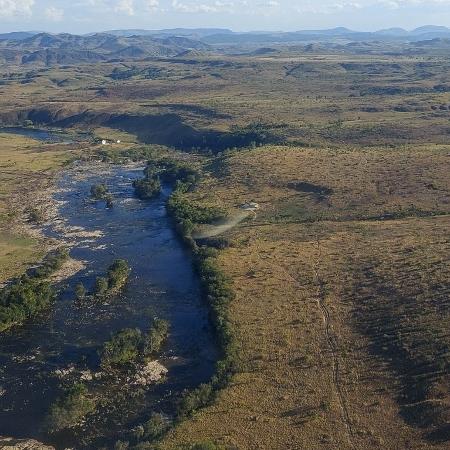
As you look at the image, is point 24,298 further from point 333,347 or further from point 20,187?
point 20,187

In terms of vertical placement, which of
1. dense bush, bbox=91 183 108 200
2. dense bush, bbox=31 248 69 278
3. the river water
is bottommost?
the river water

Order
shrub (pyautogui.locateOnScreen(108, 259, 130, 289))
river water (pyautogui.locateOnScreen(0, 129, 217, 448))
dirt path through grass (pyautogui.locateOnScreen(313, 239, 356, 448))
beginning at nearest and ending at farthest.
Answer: dirt path through grass (pyautogui.locateOnScreen(313, 239, 356, 448))
river water (pyautogui.locateOnScreen(0, 129, 217, 448))
shrub (pyautogui.locateOnScreen(108, 259, 130, 289))

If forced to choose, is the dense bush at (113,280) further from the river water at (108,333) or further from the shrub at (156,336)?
the shrub at (156,336)

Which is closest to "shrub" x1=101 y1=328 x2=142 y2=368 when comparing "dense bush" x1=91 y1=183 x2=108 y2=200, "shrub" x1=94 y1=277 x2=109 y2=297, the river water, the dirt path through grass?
the river water

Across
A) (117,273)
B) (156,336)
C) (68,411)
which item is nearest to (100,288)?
(117,273)

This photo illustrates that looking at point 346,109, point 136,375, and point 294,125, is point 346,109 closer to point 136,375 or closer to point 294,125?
point 294,125

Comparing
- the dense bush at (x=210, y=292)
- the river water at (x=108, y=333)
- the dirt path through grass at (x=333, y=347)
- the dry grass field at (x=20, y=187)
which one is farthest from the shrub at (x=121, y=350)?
the dry grass field at (x=20, y=187)

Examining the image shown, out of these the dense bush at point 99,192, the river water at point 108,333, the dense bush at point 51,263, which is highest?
the dense bush at point 99,192

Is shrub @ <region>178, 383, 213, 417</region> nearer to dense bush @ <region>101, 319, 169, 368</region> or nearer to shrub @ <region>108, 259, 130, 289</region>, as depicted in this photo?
dense bush @ <region>101, 319, 169, 368</region>
